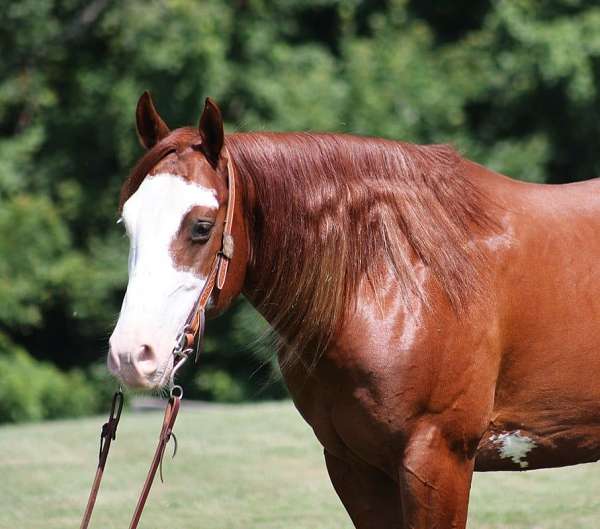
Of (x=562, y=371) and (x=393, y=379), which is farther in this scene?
(x=562, y=371)

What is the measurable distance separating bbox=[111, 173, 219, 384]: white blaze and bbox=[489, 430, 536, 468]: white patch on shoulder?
1111 mm

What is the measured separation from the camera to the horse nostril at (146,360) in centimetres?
294

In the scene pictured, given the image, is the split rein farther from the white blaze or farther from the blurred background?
the blurred background

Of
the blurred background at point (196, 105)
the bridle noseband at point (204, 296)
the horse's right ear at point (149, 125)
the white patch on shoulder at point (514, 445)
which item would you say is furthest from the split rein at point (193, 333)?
the blurred background at point (196, 105)

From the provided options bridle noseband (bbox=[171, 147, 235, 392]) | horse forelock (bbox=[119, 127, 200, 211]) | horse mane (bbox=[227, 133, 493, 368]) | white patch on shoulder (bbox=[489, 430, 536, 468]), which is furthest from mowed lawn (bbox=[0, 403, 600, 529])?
horse forelock (bbox=[119, 127, 200, 211])

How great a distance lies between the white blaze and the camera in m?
2.97

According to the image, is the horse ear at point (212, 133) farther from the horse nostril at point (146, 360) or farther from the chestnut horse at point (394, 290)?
the horse nostril at point (146, 360)

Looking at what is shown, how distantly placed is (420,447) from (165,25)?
12.0 m

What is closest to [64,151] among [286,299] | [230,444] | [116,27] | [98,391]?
[116,27]

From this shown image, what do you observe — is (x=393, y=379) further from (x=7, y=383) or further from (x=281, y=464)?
(x=7, y=383)

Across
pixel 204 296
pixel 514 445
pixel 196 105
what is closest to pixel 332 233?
pixel 204 296

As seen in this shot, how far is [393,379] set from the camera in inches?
129

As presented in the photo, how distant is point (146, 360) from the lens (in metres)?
2.96

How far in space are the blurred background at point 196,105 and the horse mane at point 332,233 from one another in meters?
10.5
